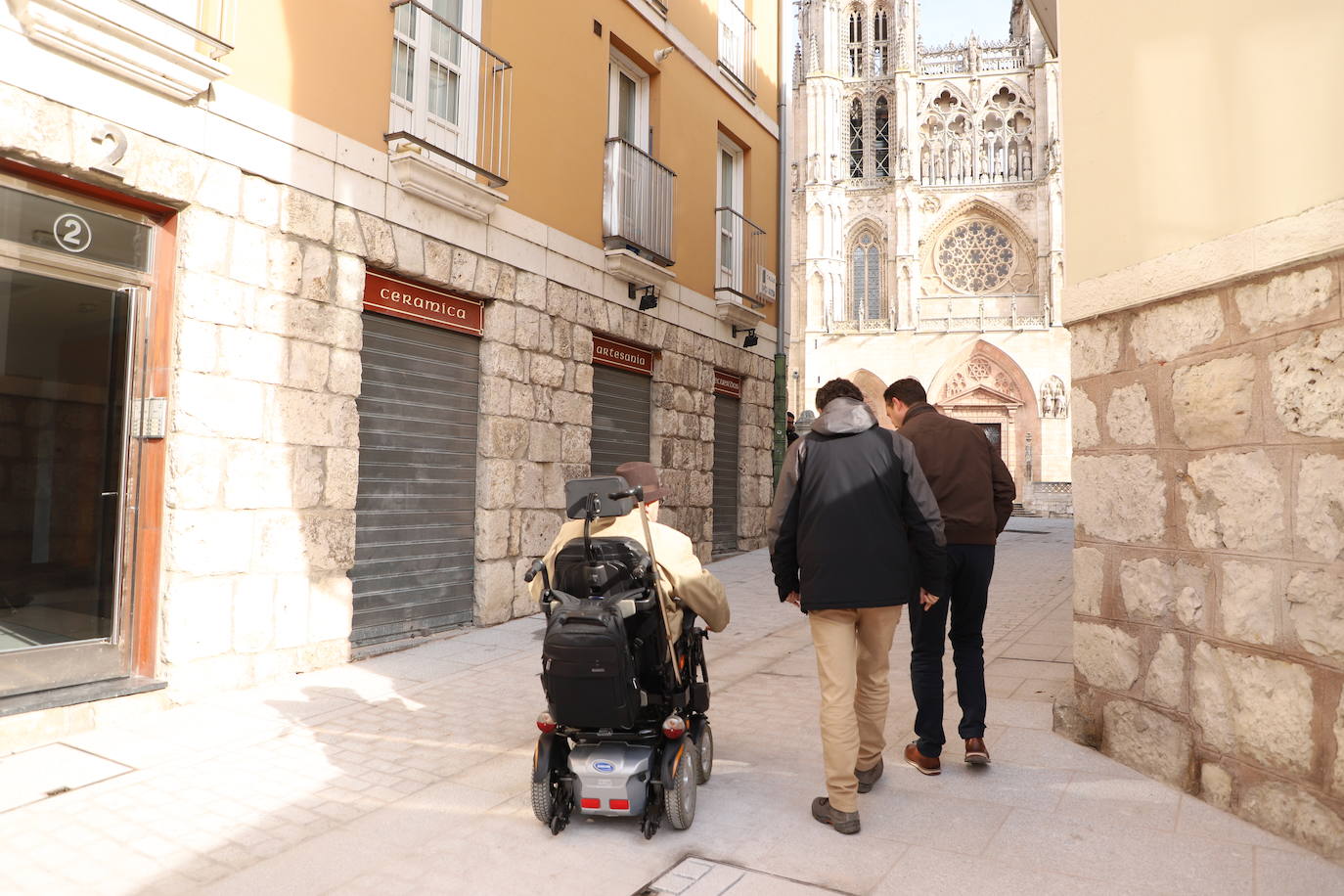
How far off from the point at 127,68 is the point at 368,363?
7.78ft

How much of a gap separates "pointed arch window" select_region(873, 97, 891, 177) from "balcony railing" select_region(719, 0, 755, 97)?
111ft

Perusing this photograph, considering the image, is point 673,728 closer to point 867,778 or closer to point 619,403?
point 867,778

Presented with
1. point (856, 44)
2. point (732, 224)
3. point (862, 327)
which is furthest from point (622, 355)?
point (856, 44)

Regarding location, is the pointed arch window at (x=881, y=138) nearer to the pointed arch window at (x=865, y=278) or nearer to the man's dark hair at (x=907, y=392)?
the pointed arch window at (x=865, y=278)

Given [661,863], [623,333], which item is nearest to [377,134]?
[623,333]

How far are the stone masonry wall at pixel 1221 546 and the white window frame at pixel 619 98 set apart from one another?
22.1 feet

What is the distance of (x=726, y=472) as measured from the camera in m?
12.2

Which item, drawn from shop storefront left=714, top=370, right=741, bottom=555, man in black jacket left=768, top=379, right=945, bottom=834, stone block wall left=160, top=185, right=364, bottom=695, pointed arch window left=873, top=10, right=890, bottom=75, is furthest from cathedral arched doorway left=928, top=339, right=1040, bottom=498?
man in black jacket left=768, top=379, right=945, bottom=834

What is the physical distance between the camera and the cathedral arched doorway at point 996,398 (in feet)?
129

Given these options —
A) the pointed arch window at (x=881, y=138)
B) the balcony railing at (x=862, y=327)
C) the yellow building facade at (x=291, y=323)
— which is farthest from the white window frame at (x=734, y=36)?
the pointed arch window at (x=881, y=138)

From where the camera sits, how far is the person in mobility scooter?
10.0 ft

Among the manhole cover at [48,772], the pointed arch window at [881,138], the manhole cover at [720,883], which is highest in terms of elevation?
the pointed arch window at [881,138]

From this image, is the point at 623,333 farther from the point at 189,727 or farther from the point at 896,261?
the point at 896,261

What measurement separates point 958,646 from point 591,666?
2.00 m
